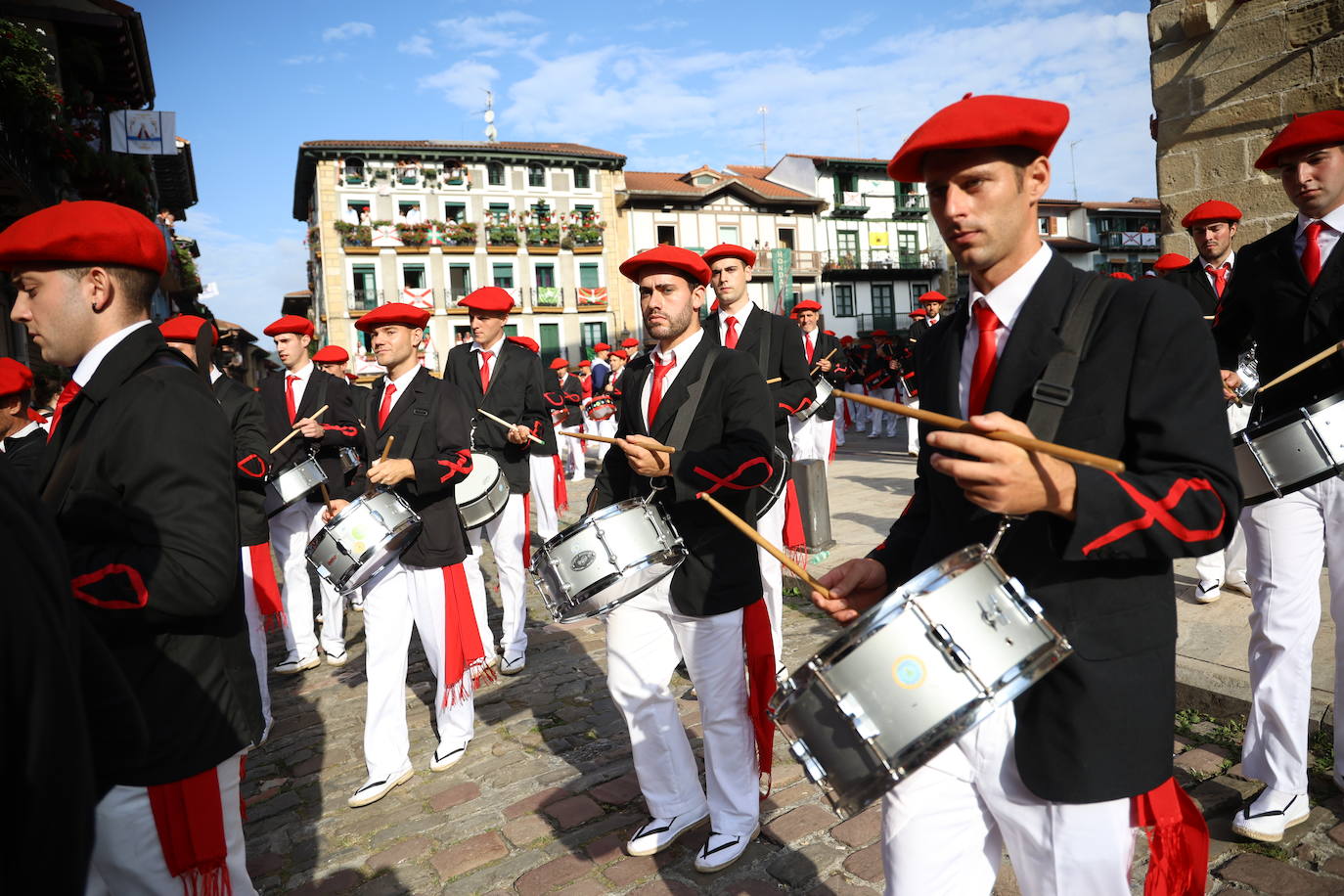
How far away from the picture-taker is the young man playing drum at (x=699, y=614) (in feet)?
11.4

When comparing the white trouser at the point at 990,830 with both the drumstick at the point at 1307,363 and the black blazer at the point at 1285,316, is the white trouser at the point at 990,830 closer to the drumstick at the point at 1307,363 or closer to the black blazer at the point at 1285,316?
the drumstick at the point at 1307,363

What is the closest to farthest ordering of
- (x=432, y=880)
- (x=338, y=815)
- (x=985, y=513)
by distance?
1. (x=985, y=513)
2. (x=432, y=880)
3. (x=338, y=815)

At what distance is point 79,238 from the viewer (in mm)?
2291

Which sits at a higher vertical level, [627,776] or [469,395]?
[469,395]

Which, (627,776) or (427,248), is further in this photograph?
(427,248)

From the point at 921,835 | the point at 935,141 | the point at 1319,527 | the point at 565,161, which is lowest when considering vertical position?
the point at 921,835

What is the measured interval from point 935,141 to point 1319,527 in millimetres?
2519

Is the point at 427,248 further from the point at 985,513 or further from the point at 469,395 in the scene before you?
the point at 985,513

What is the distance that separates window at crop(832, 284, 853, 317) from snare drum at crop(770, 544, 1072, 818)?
5080cm

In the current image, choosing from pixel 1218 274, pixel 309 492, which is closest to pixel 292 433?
pixel 309 492

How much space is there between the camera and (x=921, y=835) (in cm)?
194

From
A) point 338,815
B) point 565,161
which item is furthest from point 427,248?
point 338,815

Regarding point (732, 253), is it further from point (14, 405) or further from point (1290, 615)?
point (14, 405)

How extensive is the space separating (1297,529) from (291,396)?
6.20m
